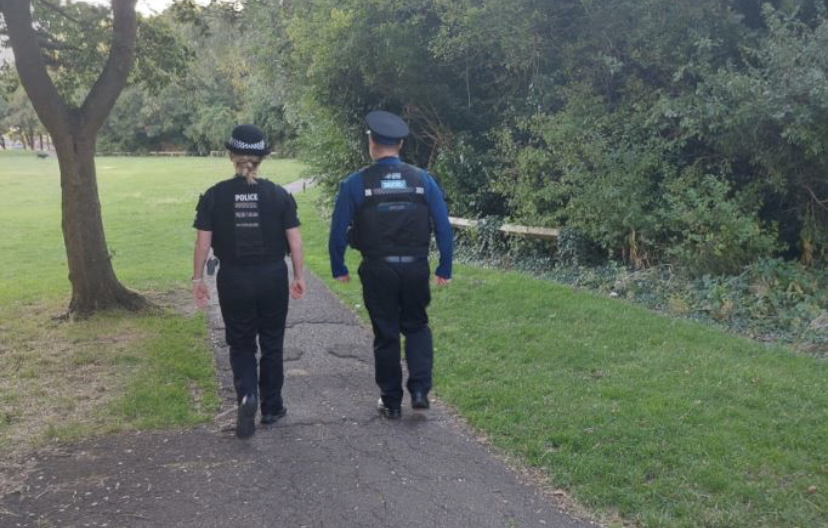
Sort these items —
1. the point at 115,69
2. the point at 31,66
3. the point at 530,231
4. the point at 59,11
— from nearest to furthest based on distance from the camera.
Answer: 1. the point at 31,66
2. the point at 115,69
3. the point at 59,11
4. the point at 530,231

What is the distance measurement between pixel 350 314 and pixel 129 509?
5259 mm

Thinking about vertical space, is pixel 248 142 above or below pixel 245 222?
above

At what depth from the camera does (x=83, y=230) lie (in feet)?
29.5

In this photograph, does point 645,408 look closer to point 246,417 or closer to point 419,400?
point 419,400

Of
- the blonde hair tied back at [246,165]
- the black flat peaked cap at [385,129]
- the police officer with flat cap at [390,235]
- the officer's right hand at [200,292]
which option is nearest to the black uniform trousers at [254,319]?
the officer's right hand at [200,292]

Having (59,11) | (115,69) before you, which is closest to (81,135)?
(115,69)

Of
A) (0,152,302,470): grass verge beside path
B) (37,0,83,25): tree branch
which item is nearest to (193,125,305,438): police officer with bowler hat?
(0,152,302,470): grass verge beside path

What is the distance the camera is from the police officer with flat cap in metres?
5.35

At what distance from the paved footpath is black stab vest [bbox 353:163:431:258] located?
1.26 m

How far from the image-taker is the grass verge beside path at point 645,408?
430 centimetres

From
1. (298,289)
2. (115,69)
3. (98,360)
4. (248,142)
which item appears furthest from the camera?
(115,69)

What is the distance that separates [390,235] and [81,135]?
5256 millimetres

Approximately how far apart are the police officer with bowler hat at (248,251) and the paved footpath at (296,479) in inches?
17.6

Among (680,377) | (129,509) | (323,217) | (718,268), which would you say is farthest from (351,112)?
(129,509)
